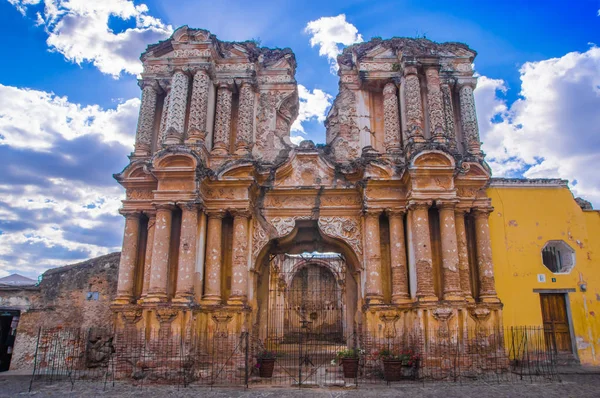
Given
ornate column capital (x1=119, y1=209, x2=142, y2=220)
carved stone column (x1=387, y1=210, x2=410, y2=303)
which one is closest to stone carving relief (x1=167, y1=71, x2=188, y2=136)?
ornate column capital (x1=119, y1=209, x2=142, y2=220)

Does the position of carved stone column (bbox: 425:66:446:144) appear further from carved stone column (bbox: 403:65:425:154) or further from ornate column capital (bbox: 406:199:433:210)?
ornate column capital (bbox: 406:199:433:210)

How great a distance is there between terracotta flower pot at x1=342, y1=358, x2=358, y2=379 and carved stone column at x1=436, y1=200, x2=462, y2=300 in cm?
260

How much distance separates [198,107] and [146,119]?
1.71 metres

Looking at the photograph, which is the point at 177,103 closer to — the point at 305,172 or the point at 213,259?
the point at 305,172

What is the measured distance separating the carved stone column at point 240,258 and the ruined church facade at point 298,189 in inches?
1.1

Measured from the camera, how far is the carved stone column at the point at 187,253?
1102 centimetres

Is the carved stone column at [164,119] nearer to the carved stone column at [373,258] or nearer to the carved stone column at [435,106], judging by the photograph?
the carved stone column at [373,258]

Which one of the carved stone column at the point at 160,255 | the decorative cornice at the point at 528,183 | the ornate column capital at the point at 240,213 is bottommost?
the carved stone column at the point at 160,255

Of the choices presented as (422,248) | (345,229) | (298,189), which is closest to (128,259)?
(298,189)

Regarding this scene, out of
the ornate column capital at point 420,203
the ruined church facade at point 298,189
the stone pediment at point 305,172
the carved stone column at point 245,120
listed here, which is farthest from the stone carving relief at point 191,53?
the ornate column capital at point 420,203

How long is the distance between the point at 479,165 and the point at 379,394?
6.40 m

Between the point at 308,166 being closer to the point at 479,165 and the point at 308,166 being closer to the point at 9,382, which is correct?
the point at 479,165

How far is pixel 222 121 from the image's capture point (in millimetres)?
13281

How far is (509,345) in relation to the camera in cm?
1179
